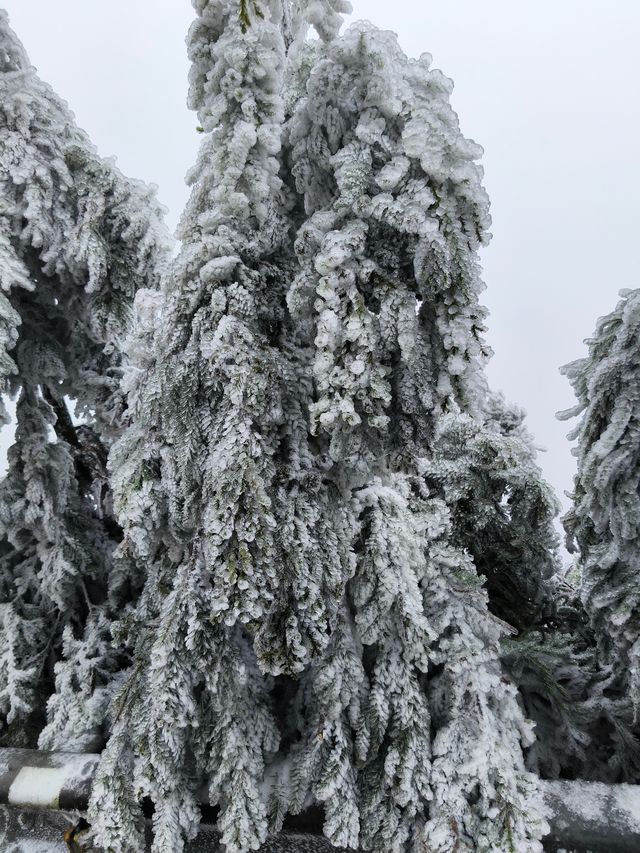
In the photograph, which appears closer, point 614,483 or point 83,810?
point 614,483

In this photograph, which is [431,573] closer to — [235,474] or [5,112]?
[235,474]

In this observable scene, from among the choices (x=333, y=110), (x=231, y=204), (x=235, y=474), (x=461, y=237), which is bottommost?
(x=235, y=474)

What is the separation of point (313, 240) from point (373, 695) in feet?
5.01

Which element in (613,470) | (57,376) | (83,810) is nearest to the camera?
(613,470)

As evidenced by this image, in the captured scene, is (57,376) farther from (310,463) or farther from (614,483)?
(614,483)

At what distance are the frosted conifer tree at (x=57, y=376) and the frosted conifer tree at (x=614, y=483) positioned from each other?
1881 millimetres

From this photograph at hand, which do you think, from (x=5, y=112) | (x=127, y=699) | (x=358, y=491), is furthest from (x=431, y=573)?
(x=5, y=112)

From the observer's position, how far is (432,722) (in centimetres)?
206

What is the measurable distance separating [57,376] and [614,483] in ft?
8.48

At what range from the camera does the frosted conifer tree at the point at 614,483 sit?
6.05ft

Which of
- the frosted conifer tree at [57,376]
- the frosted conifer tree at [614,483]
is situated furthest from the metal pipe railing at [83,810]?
the frosted conifer tree at [614,483]

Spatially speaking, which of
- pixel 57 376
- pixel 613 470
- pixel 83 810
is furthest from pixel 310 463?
pixel 57 376

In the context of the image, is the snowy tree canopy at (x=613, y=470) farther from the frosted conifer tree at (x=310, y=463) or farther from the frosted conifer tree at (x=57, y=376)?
the frosted conifer tree at (x=57, y=376)

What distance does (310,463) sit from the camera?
6.49 feet
